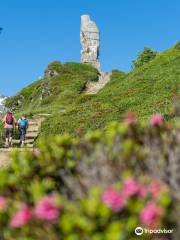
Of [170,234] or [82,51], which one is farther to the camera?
[82,51]

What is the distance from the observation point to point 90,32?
355 feet

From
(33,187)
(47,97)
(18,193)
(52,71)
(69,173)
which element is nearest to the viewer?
(33,187)

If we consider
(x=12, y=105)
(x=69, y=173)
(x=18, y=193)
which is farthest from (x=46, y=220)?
(x=12, y=105)

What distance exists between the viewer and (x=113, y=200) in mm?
5020

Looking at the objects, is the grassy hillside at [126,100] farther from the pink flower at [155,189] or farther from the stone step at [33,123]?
the pink flower at [155,189]

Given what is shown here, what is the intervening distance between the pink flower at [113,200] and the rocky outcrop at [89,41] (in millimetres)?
99345

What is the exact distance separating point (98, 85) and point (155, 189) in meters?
73.6

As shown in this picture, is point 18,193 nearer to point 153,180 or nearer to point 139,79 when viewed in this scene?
point 153,180

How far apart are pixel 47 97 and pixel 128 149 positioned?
2847 inches

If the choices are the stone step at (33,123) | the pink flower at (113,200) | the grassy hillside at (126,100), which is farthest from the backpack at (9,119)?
the pink flower at (113,200)

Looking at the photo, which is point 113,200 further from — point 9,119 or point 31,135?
point 31,135

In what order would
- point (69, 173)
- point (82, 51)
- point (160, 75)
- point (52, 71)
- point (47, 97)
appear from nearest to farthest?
point (69, 173)
point (160, 75)
point (47, 97)
point (52, 71)
point (82, 51)

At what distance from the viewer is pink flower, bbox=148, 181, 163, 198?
526 centimetres

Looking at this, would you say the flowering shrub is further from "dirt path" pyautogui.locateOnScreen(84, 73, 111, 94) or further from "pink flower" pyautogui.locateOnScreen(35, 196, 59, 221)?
"dirt path" pyautogui.locateOnScreen(84, 73, 111, 94)
